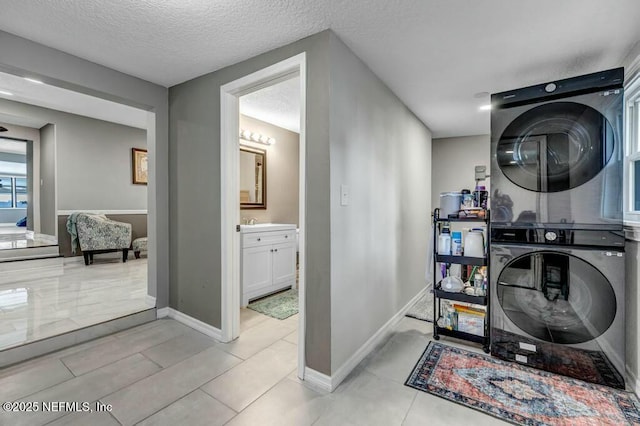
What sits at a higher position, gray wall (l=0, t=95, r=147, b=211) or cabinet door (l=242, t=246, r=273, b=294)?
gray wall (l=0, t=95, r=147, b=211)

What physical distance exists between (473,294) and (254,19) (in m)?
2.52

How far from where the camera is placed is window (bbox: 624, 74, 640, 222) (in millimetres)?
2031

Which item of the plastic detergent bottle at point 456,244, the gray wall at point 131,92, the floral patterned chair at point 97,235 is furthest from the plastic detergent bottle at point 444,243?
the floral patterned chair at point 97,235

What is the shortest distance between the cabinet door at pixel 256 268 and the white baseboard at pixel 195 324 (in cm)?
65

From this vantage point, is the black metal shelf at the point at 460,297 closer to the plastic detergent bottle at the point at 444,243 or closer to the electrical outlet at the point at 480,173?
the plastic detergent bottle at the point at 444,243

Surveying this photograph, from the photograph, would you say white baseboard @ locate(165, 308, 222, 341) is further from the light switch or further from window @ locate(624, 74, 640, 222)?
window @ locate(624, 74, 640, 222)

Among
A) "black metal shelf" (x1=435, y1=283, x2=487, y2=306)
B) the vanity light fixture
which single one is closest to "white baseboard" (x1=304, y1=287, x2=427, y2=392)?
"black metal shelf" (x1=435, y1=283, x2=487, y2=306)

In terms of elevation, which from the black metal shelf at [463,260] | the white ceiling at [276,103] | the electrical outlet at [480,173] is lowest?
the black metal shelf at [463,260]

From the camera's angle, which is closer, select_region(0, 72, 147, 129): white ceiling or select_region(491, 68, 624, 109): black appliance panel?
select_region(491, 68, 624, 109): black appliance panel

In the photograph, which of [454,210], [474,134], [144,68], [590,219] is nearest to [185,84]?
[144,68]

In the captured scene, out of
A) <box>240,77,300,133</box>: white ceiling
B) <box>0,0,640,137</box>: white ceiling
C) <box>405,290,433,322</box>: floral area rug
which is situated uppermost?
<box>240,77,300,133</box>: white ceiling

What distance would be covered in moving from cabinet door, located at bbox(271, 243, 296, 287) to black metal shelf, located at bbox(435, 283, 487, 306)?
6.41ft

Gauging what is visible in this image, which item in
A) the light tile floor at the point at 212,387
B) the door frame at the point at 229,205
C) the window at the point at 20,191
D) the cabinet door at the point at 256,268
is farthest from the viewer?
the window at the point at 20,191

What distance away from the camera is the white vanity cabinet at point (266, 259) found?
3.32 meters
